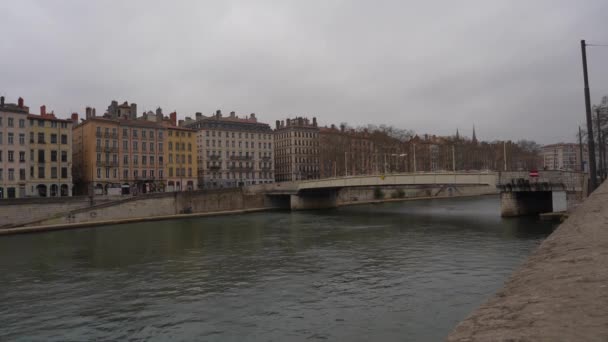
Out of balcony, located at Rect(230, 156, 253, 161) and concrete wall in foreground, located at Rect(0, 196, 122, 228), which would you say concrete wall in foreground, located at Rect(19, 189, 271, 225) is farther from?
balcony, located at Rect(230, 156, 253, 161)

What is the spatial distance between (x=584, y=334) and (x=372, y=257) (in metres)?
16.9

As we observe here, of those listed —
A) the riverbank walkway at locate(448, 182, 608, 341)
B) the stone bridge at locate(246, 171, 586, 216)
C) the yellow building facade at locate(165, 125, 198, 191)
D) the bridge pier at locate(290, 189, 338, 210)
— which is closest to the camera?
the riverbank walkway at locate(448, 182, 608, 341)

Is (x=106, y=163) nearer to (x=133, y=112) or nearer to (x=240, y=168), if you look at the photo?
(x=133, y=112)

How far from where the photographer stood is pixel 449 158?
98.4 m

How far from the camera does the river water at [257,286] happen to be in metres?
10.8

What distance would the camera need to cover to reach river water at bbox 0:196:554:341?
10820 mm

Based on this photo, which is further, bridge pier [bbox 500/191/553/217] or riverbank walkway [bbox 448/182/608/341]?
bridge pier [bbox 500/191/553/217]

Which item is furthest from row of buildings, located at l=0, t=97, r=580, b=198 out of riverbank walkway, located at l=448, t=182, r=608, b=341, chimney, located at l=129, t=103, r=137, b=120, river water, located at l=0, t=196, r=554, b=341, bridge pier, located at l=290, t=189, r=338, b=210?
riverbank walkway, located at l=448, t=182, r=608, b=341

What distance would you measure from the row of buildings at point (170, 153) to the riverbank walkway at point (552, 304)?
35.8m

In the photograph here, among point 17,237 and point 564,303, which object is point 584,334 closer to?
point 564,303

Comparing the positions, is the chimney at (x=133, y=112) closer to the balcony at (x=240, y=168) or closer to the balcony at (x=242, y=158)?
the balcony at (x=242, y=158)

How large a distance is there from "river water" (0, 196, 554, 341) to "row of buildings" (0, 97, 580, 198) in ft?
76.8

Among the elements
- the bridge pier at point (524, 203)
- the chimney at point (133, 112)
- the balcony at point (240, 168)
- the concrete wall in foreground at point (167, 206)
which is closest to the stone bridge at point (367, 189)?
the bridge pier at point (524, 203)

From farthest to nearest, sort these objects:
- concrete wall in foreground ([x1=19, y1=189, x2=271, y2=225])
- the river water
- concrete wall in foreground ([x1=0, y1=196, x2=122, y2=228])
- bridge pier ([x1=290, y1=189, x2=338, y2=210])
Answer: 1. bridge pier ([x1=290, y1=189, x2=338, y2=210])
2. concrete wall in foreground ([x1=19, y1=189, x2=271, y2=225])
3. concrete wall in foreground ([x1=0, y1=196, x2=122, y2=228])
4. the river water
